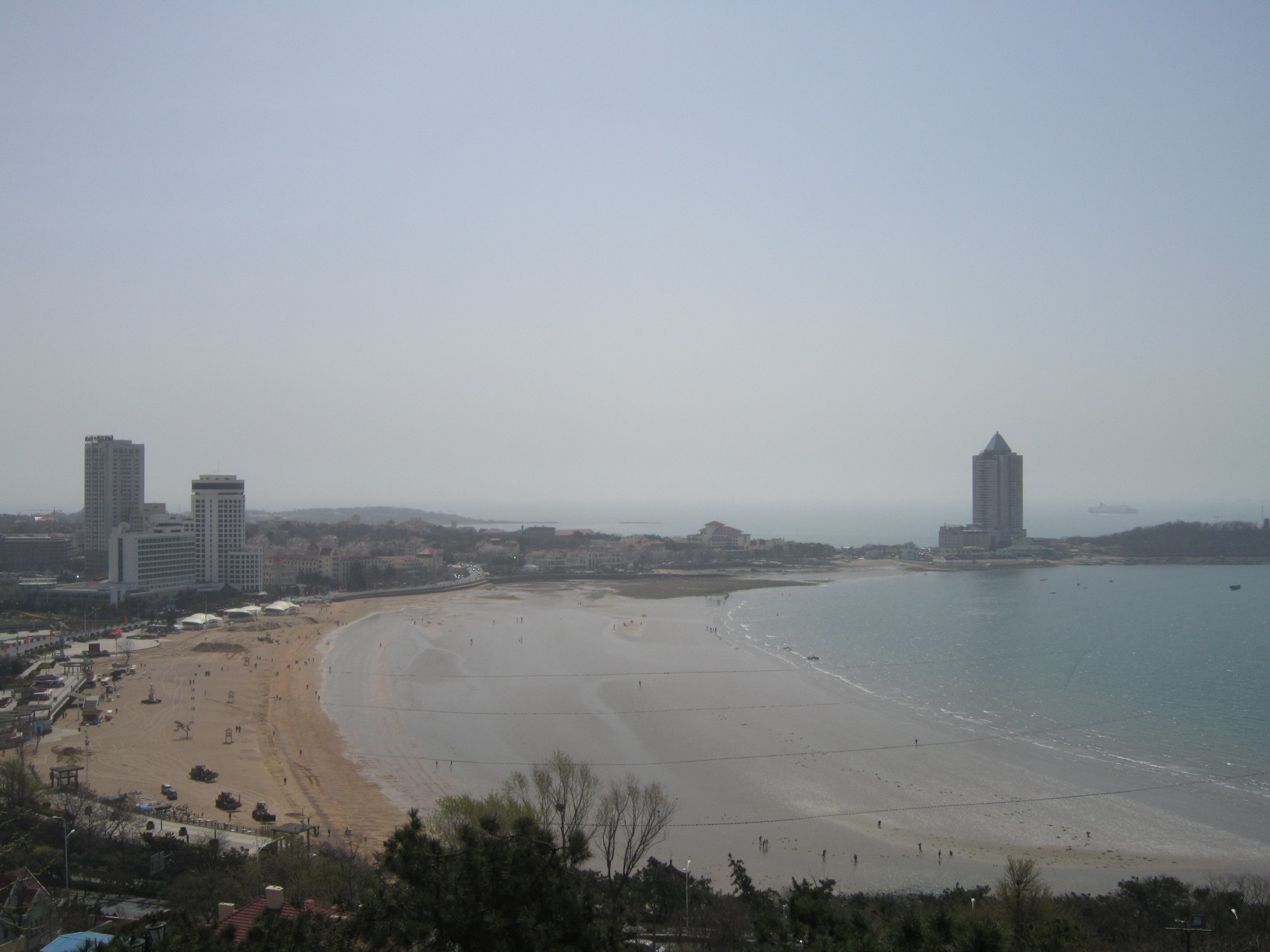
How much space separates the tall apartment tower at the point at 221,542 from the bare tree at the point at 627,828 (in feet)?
155

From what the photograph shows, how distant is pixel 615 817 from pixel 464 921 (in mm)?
7600

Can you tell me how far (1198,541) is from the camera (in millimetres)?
93000

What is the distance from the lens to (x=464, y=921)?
21.2 feet

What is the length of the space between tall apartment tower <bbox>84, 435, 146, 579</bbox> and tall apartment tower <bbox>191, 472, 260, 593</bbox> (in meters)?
14.5

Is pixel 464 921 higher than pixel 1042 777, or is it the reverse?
pixel 464 921

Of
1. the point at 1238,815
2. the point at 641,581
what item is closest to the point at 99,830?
the point at 1238,815

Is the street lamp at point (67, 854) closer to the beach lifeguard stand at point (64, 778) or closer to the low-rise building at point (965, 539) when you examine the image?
the beach lifeguard stand at point (64, 778)

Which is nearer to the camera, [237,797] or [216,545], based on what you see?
[237,797]

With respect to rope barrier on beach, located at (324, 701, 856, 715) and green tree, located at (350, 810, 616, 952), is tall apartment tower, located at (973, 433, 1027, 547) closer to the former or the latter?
rope barrier on beach, located at (324, 701, 856, 715)

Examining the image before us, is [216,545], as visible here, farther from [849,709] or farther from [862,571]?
[862,571]

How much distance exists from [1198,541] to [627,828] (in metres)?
101

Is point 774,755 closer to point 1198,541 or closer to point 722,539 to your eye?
point 722,539

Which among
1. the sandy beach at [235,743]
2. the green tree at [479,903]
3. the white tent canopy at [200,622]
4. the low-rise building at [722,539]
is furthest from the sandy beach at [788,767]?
the low-rise building at [722,539]

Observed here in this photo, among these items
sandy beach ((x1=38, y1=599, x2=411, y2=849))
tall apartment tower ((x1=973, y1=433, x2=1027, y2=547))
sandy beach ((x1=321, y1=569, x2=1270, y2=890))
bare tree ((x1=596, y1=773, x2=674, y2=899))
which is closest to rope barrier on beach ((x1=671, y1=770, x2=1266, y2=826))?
sandy beach ((x1=321, y1=569, x2=1270, y2=890))
